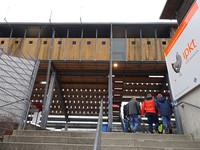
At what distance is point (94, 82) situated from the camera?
12.8 meters

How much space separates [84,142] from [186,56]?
3472 mm

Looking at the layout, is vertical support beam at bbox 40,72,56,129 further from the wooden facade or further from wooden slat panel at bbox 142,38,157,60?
wooden slat panel at bbox 142,38,157,60

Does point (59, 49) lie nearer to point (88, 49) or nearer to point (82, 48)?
point (82, 48)

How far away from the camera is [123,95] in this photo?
14.0 m

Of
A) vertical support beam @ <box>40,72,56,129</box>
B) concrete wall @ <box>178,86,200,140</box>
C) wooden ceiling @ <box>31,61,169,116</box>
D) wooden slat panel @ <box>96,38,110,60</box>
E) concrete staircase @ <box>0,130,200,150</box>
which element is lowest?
concrete staircase @ <box>0,130,200,150</box>

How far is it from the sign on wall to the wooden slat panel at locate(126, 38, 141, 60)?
4079mm

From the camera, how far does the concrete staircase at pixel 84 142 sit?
436 cm

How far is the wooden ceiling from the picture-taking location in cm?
1103

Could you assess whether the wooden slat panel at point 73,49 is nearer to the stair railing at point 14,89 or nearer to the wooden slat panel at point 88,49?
the wooden slat panel at point 88,49

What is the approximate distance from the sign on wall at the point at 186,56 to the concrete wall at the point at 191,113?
0.51 feet

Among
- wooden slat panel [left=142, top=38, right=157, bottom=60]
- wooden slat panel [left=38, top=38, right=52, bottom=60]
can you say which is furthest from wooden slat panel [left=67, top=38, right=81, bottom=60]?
wooden slat panel [left=142, top=38, right=157, bottom=60]

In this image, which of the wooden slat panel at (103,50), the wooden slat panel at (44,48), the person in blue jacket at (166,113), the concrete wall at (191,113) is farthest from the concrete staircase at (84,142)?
the wooden slat panel at (44,48)

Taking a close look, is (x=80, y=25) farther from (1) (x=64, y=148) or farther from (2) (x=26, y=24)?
(1) (x=64, y=148)

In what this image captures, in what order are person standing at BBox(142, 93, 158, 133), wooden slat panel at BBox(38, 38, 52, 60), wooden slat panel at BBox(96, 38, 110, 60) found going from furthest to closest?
wooden slat panel at BBox(38, 38, 52, 60) → wooden slat panel at BBox(96, 38, 110, 60) → person standing at BBox(142, 93, 158, 133)
